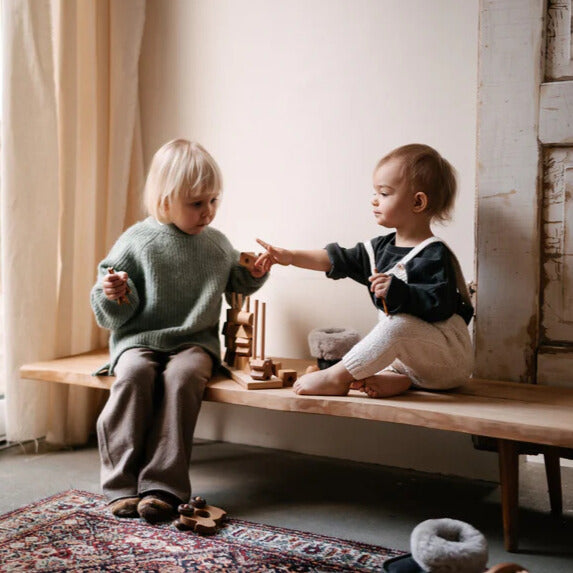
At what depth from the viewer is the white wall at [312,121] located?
78.5 inches

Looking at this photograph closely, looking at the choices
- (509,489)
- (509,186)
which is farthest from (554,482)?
(509,186)

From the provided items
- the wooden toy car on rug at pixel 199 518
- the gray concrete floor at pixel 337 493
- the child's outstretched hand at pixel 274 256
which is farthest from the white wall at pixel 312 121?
the wooden toy car on rug at pixel 199 518

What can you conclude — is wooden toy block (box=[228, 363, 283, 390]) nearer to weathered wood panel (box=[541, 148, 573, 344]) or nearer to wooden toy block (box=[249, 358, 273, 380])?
wooden toy block (box=[249, 358, 273, 380])

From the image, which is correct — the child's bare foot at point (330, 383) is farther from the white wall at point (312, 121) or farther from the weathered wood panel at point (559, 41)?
the weathered wood panel at point (559, 41)

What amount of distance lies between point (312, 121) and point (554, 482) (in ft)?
3.76

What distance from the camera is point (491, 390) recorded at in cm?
173

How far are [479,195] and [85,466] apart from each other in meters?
1.27

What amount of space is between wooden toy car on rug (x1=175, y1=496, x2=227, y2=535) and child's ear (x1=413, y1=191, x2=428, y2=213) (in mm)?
816

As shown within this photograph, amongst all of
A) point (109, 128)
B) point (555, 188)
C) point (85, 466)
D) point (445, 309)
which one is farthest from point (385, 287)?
point (109, 128)

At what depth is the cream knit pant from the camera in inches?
65.3

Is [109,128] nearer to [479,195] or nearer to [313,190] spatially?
[313,190]

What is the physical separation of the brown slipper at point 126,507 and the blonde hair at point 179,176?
71 cm

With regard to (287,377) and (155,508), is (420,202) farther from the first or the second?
(155,508)

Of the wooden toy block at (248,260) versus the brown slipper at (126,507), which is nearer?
the brown slipper at (126,507)
